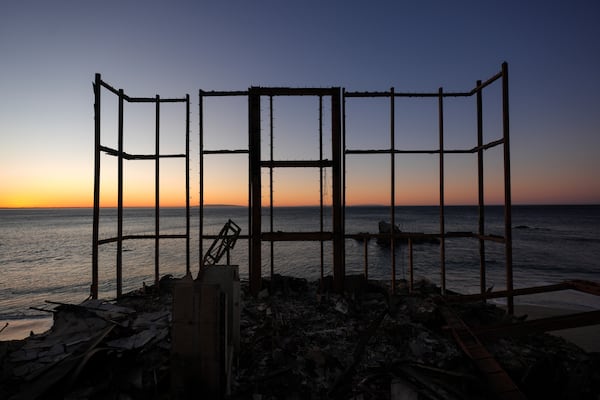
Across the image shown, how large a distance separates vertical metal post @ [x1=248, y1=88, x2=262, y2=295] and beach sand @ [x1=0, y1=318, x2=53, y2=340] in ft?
26.6

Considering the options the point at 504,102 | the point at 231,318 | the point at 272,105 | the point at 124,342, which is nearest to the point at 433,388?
the point at 231,318

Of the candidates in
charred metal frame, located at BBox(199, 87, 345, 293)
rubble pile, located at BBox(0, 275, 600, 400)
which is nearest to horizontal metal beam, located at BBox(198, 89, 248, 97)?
charred metal frame, located at BBox(199, 87, 345, 293)

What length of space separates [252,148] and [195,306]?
5325 mm

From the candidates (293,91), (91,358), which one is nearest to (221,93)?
(293,91)

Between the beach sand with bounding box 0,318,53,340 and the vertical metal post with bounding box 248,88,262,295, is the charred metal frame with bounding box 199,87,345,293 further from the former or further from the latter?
the beach sand with bounding box 0,318,53,340

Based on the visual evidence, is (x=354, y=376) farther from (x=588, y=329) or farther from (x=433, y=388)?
(x=588, y=329)

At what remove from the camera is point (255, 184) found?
26.8 feet

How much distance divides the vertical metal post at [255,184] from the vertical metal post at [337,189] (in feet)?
7.02

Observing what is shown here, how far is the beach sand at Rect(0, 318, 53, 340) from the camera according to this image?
962 centimetres

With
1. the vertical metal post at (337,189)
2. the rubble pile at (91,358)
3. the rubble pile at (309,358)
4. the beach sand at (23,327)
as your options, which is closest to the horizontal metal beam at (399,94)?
the vertical metal post at (337,189)

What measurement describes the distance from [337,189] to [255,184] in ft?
7.76

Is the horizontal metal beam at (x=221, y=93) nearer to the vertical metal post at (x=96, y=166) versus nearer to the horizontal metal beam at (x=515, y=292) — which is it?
the vertical metal post at (x=96, y=166)

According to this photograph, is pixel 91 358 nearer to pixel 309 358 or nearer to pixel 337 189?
pixel 309 358

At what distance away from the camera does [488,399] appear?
3797 mm
